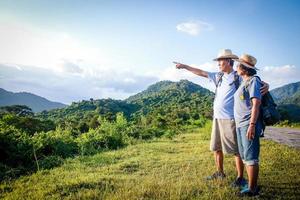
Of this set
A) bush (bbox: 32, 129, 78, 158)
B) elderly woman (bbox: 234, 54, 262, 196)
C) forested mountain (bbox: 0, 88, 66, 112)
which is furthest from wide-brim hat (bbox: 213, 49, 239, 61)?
forested mountain (bbox: 0, 88, 66, 112)

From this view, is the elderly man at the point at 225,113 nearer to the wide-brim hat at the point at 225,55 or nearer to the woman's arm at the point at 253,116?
the wide-brim hat at the point at 225,55

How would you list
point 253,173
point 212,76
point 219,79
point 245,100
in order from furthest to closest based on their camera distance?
point 212,76
point 219,79
point 245,100
point 253,173

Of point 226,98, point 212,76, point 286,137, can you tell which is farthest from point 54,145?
point 286,137

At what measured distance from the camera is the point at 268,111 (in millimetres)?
5586

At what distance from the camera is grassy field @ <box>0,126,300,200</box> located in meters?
5.68

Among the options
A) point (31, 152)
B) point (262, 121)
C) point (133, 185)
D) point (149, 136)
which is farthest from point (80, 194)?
point (149, 136)

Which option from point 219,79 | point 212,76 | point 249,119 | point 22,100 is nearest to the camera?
point 249,119

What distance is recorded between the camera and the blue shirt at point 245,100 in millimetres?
5474

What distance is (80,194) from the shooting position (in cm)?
560

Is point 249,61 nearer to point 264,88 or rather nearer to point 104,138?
point 264,88

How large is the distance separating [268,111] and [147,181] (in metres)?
2.67

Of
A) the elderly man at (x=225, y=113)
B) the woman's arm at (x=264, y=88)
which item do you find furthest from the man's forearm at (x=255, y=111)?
the elderly man at (x=225, y=113)

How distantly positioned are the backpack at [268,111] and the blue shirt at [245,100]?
0.10 metres

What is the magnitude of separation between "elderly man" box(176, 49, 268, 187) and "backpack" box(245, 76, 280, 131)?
822 mm
